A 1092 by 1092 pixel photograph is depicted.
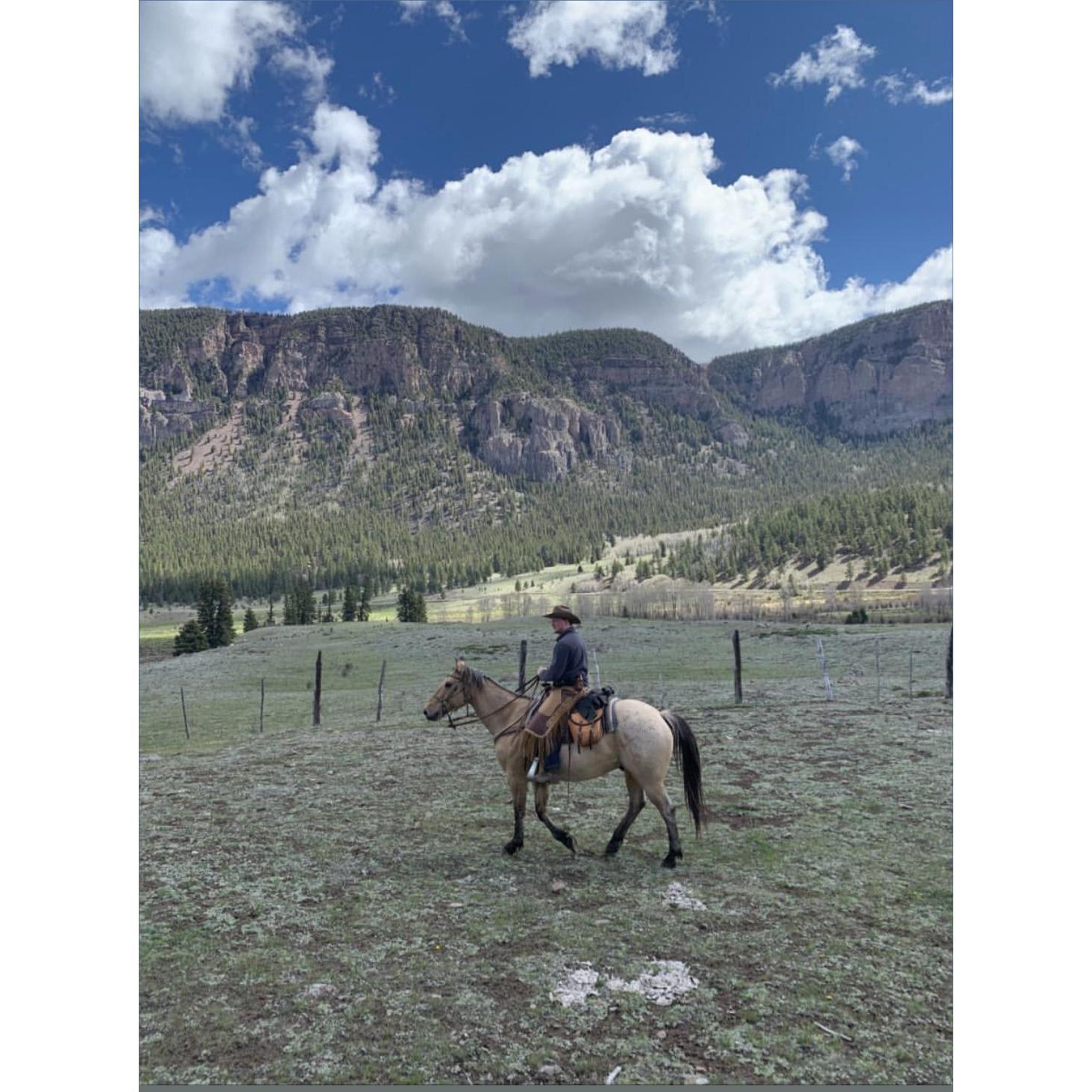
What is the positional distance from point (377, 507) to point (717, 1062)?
153 m

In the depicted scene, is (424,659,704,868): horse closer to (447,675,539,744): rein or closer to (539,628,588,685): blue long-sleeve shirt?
(447,675,539,744): rein

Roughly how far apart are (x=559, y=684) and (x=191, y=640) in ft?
147

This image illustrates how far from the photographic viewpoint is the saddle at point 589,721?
679 centimetres

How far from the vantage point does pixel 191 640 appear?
44.4 m

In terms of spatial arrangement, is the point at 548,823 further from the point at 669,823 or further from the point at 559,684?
the point at 559,684

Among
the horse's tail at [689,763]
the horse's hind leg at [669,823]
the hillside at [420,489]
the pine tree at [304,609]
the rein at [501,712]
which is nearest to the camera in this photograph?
the horse's hind leg at [669,823]

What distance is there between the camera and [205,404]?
7815 inches

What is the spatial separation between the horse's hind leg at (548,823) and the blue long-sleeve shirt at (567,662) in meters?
1.19

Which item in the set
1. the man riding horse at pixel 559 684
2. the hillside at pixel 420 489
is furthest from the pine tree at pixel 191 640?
the man riding horse at pixel 559 684

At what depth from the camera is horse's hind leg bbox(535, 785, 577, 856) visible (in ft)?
22.5

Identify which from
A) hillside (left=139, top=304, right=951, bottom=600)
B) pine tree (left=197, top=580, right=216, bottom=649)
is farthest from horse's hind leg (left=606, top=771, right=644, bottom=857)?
hillside (left=139, top=304, right=951, bottom=600)

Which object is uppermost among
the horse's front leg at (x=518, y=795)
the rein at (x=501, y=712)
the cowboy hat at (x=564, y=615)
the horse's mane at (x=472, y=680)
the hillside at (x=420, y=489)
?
the hillside at (x=420, y=489)

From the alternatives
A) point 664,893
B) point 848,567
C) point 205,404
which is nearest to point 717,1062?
point 664,893

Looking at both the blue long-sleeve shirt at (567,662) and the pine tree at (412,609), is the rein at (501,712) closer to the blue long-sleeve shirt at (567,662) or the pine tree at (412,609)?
the blue long-sleeve shirt at (567,662)
